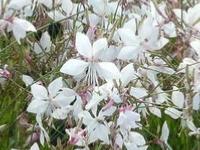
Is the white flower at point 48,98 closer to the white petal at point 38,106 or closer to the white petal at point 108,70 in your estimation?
the white petal at point 38,106

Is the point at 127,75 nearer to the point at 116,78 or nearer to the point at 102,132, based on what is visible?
the point at 116,78

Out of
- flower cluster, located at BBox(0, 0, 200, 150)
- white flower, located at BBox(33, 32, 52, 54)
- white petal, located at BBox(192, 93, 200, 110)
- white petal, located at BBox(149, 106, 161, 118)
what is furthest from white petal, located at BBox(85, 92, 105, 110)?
white flower, located at BBox(33, 32, 52, 54)

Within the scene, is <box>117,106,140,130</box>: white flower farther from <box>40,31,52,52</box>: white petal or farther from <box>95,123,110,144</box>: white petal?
<box>40,31,52,52</box>: white petal

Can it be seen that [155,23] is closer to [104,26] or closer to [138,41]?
[138,41]

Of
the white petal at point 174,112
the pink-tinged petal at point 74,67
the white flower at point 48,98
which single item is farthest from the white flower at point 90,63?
the white petal at point 174,112

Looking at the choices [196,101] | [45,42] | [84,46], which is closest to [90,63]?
[84,46]

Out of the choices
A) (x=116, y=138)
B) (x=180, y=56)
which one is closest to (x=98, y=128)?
(x=116, y=138)

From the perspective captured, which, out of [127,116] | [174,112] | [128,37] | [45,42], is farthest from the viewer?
[45,42]
